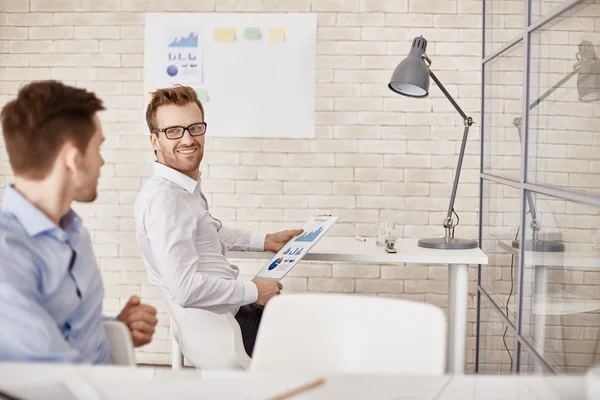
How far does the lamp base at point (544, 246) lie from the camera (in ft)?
5.94

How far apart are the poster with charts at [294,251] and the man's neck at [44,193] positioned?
3.76 feet

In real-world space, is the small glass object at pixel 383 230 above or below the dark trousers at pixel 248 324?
above

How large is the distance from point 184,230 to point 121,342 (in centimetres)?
63

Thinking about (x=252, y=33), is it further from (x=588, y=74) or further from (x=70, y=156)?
(x=70, y=156)

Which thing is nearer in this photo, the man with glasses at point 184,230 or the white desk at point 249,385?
the white desk at point 249,385

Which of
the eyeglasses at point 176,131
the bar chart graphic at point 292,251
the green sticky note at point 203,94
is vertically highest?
the green sticky note at point 203,94

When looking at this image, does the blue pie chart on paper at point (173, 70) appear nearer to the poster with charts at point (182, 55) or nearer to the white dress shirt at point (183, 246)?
the poster with charts at point (182, 55)

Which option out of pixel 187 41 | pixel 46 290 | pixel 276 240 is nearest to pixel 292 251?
pixel 276 240

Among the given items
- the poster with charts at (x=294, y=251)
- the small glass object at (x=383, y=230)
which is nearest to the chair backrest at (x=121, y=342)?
the poster with charts at (x=294, y=251)

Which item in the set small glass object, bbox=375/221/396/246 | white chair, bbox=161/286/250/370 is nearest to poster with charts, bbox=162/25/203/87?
small glass object, bbox=375/221/396/246

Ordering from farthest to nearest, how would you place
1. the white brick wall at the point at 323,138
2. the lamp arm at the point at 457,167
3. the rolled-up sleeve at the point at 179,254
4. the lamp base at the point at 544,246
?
1. the white brick wall at the point at 323,138
2. the lamp arm at the point at 457,167
3. the rolled-up sleeve at the point at 179,254
4. the lamp base at the point at 544,246

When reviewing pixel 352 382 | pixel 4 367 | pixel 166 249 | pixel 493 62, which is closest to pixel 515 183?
pixel 493 62

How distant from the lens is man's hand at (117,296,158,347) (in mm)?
1349

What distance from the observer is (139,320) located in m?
1.36
